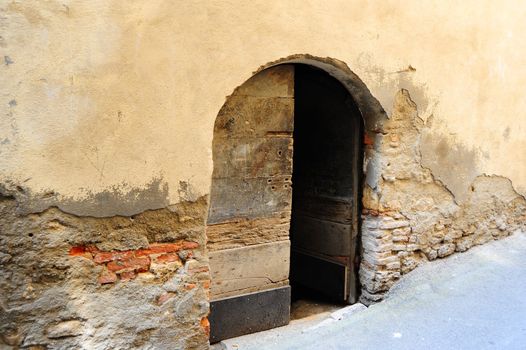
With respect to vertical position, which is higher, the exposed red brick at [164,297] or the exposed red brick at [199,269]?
the exposed red brick at [199,269]

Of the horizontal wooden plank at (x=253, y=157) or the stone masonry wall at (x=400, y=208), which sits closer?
the horizontal wooden plank at (x=253, y=157)

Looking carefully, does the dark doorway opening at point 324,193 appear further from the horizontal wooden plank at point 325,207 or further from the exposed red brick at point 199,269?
the exposed red brick at point 199,269

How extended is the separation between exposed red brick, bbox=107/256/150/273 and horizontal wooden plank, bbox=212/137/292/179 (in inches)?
35.0

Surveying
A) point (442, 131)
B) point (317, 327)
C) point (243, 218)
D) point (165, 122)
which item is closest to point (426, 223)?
point (442, 131)

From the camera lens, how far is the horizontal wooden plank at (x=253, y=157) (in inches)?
149

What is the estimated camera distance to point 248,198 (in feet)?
13.0

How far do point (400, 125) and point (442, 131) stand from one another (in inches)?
21.6

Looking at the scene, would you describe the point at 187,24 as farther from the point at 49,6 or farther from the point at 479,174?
the point at 479,174

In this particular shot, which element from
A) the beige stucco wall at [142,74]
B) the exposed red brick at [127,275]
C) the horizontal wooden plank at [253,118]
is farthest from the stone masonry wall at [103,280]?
the horizontal wooden plank at [253,118]

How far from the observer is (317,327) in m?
4.08

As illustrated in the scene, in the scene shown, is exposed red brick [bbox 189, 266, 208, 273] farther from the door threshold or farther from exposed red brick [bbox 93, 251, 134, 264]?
the door threshold

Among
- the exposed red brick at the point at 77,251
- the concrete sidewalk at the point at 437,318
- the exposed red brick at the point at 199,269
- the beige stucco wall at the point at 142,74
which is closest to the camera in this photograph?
the beige stucco wall at the point at 142,74

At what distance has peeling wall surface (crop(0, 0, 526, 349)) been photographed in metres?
2.74

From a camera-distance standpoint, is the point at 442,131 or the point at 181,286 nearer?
the point at 181,286
